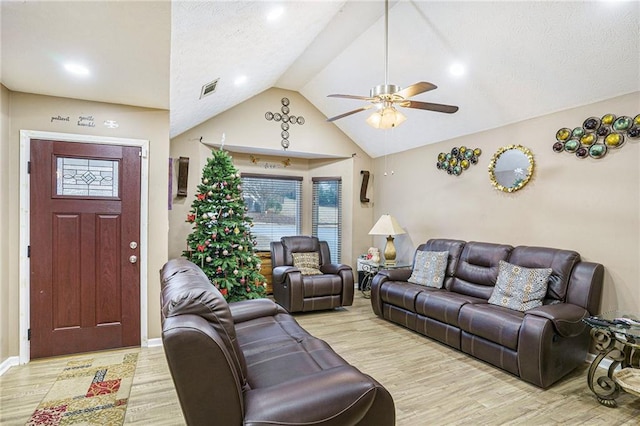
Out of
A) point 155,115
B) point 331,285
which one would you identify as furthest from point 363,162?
point 155,115

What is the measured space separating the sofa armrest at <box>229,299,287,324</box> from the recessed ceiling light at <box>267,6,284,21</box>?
2553mm

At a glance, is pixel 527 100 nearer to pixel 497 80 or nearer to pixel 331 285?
pixel 497 80

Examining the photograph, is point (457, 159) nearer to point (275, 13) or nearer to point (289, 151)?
point (289, 151)

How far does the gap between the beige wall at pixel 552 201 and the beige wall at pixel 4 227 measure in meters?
5.16

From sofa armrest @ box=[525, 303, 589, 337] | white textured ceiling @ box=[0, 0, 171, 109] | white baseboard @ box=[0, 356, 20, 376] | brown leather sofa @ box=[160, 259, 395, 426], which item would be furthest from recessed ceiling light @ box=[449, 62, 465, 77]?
white baseboard @ box=[0, 356, 20, 376]

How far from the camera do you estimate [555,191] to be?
359 centimetres

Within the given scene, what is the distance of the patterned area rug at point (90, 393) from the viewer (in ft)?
7.37

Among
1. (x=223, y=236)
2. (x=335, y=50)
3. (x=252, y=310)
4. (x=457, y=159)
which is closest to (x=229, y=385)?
(x=252, y=310)

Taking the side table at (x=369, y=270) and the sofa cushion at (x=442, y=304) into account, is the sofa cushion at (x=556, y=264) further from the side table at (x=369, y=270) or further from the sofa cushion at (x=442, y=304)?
the side table at (x=369, y=270)

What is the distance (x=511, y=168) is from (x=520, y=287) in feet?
5.09

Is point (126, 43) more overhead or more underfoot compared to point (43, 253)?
more overhead

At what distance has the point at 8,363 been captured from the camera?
2945 mm

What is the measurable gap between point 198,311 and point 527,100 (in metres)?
4.03

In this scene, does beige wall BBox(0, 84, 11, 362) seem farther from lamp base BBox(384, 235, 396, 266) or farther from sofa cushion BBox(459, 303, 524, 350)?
lamp base BBox(384, 235, 396, 266)
